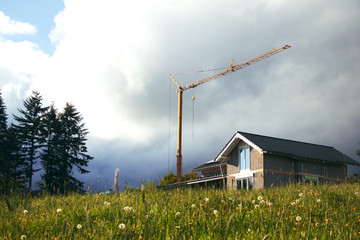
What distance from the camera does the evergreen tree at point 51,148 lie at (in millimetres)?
44188

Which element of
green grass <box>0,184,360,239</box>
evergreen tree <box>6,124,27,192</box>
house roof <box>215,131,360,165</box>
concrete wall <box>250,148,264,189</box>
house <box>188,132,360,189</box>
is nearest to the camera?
green grass <box>0,184,360,239</box>

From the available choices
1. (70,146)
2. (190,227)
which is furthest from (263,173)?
(70,146)

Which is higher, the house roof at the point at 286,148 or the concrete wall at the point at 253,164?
the house roof at the point at 286,148

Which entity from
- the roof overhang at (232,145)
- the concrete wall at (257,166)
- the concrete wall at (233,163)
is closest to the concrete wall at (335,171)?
the concrete wall at (257,166)

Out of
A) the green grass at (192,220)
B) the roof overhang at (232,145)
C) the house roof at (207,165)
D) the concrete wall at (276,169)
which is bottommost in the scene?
the green grass at (192,220)

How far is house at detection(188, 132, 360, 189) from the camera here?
31.2 m

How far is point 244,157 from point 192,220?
28.2 m

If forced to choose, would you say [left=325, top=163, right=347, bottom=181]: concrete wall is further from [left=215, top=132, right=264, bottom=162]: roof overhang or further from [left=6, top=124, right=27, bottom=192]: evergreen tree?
[left=6, top=124, right=27, bottom=192]: evergreen tree

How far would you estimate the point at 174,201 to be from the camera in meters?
7.96

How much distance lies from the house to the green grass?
22.0 m

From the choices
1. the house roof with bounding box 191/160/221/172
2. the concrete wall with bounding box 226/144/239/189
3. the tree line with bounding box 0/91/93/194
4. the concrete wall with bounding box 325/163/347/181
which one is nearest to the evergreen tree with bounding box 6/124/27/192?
the tree line with bounding box 0/91/93/194

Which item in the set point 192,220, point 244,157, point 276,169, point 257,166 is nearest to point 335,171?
point 276,169

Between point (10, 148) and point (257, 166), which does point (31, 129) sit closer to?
point (10, 148)

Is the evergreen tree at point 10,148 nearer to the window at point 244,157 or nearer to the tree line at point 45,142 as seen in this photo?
the tree line at point 45,142
